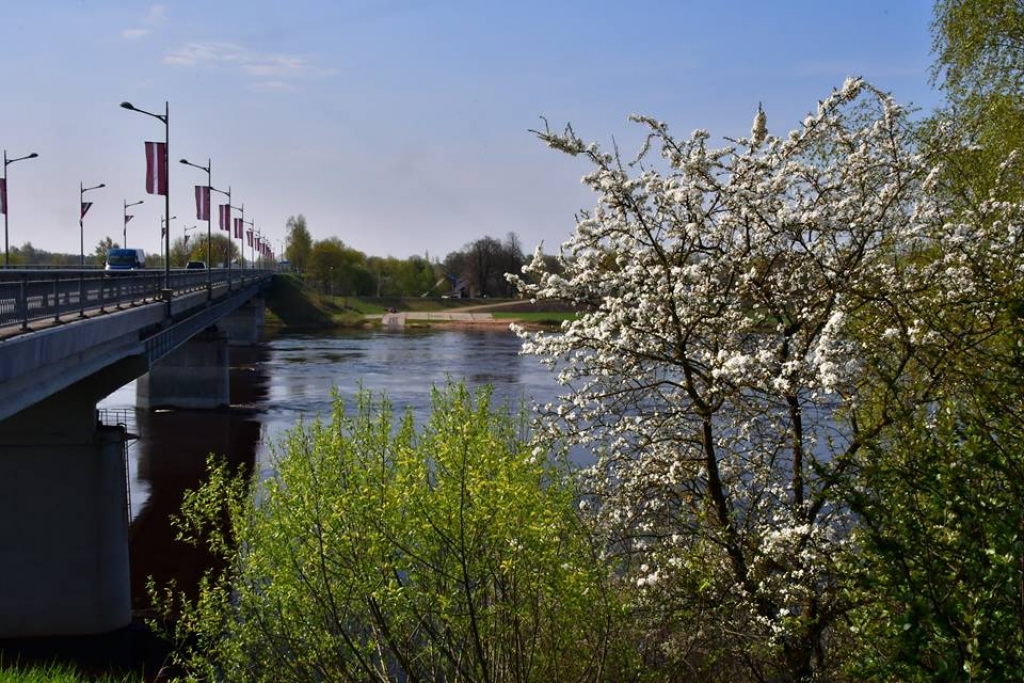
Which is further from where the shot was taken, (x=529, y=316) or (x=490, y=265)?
(x=490, y=265)

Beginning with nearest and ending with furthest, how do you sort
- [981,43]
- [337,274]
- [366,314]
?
[981,43]
[366,314]
[337,274]

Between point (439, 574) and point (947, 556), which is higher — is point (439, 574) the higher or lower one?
the lower one

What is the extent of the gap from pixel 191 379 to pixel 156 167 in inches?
1125

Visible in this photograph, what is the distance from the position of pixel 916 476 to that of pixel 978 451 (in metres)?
0.44

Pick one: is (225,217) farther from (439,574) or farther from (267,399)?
(439,574)

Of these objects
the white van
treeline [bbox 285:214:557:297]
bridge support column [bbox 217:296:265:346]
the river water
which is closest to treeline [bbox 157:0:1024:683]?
the river water

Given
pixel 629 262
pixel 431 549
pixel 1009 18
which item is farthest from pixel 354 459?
pixel 1009 18

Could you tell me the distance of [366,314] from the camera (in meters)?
144

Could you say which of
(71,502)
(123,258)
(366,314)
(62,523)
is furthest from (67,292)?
(366,314)

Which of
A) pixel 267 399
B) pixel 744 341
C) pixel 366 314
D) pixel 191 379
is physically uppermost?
pixel 744 341

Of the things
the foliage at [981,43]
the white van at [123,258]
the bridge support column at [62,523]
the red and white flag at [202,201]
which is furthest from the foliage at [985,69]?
the white van at [123,258]

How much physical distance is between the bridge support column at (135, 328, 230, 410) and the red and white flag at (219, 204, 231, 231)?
2039 cm

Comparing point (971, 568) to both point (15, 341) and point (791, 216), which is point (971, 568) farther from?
point (15, 341)

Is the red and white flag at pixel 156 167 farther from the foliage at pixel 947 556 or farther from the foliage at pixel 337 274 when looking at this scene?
the foliage at pixel 337 274
